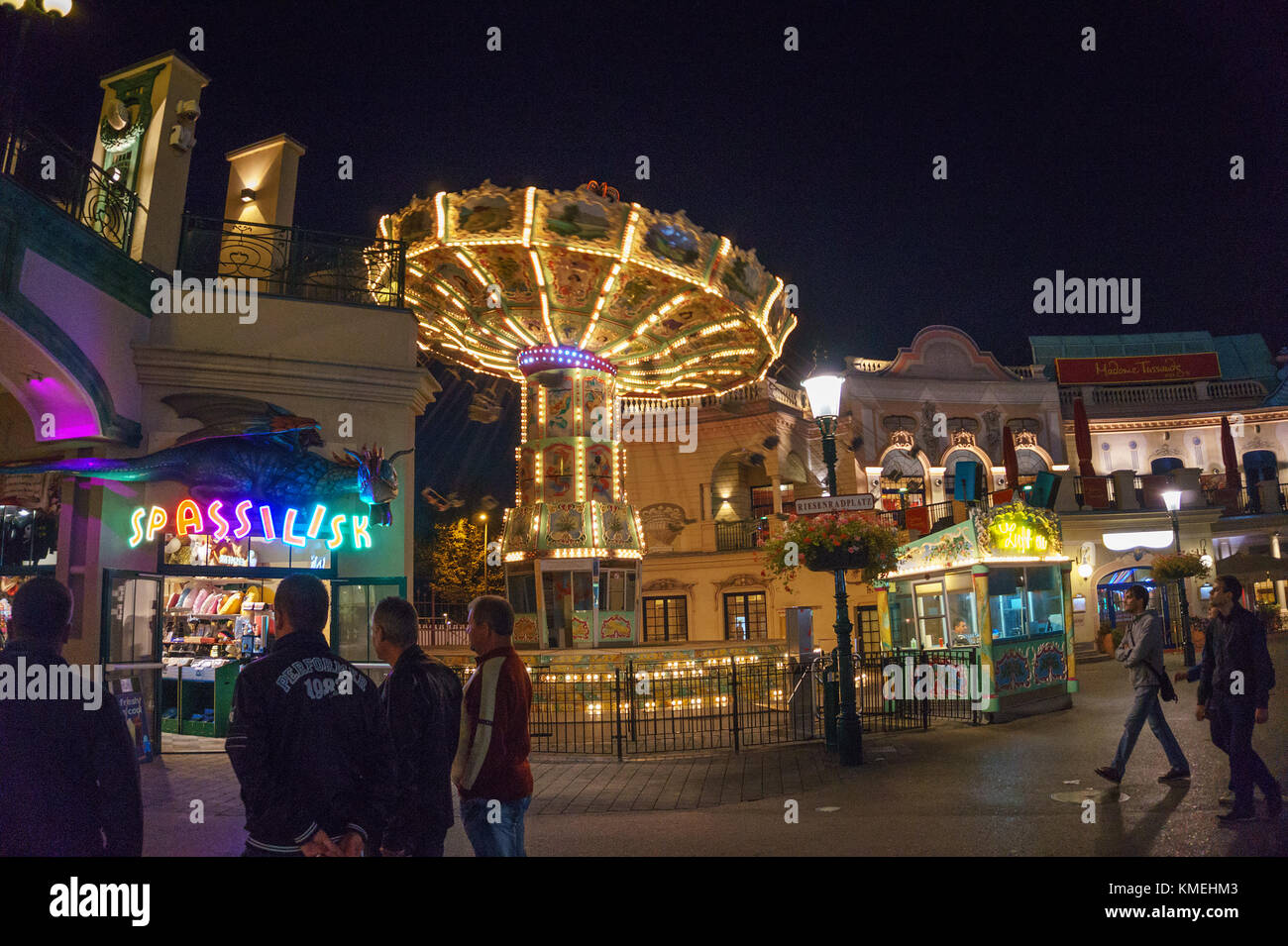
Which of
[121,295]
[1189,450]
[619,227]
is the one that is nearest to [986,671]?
[619,227]

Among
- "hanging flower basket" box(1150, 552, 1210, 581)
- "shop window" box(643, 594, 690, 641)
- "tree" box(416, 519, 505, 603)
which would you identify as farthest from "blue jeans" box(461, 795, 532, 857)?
"tree" box(416, 519, 505, 603)

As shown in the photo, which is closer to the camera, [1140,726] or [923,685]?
[1140,726]

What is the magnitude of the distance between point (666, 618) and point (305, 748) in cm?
2781

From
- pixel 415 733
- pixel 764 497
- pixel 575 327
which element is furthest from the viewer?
pixel 764 497

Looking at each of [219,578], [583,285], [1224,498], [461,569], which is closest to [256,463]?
[219,578]

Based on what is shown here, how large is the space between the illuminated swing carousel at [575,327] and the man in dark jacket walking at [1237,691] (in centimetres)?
1068

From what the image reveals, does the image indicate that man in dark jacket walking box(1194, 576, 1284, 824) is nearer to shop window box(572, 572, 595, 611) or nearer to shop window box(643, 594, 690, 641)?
shop window box(572, 572, 595, 611)

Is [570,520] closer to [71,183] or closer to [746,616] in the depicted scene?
[71,183]

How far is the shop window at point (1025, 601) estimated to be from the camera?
14.3 meters

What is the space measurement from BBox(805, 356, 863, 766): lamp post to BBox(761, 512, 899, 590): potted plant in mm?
266

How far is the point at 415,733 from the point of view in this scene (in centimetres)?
418

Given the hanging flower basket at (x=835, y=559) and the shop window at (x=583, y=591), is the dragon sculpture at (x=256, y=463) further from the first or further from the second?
the shop window at (x=583, y=591)

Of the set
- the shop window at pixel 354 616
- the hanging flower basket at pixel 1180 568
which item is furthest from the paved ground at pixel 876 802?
the hanging flower basket at pixel 1180 568

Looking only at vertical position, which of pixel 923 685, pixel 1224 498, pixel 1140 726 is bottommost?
pixel 923 685
